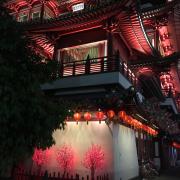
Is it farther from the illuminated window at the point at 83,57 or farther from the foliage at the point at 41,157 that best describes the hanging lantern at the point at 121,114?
the foliage at the point at 41,157

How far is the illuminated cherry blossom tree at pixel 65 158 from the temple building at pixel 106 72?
124mm

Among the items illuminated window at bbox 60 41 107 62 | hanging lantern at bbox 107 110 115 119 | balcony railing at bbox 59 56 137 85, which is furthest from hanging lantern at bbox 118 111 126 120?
illuminated window at bbox 60 41 107 62

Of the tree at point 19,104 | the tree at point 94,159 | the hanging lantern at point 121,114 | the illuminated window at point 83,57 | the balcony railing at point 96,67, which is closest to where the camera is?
the tree at point 19,104

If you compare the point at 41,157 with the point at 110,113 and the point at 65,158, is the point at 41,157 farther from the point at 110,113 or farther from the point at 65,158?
the point at 110,113

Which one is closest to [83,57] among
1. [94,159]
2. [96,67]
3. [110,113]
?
[96,67]

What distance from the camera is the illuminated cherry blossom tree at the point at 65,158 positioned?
41.9 ft

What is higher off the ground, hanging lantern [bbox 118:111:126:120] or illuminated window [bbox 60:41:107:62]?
illuminated window [bbox 60:41:107:62]

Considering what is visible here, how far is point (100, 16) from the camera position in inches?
562

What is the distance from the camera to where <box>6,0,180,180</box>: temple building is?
12.5 meters

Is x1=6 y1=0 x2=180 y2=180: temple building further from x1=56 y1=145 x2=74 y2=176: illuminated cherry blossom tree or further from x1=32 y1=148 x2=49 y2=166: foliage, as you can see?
x1=32 y1=148 x2=49 y2=166: foliage

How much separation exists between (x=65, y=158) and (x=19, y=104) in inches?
311

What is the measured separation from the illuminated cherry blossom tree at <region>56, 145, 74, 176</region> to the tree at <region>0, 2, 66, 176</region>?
630 cm

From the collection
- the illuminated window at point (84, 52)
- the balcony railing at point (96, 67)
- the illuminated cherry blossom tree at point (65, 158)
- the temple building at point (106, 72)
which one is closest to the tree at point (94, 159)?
the temple building at point (106, 72)

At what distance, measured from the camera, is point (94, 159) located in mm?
12188
